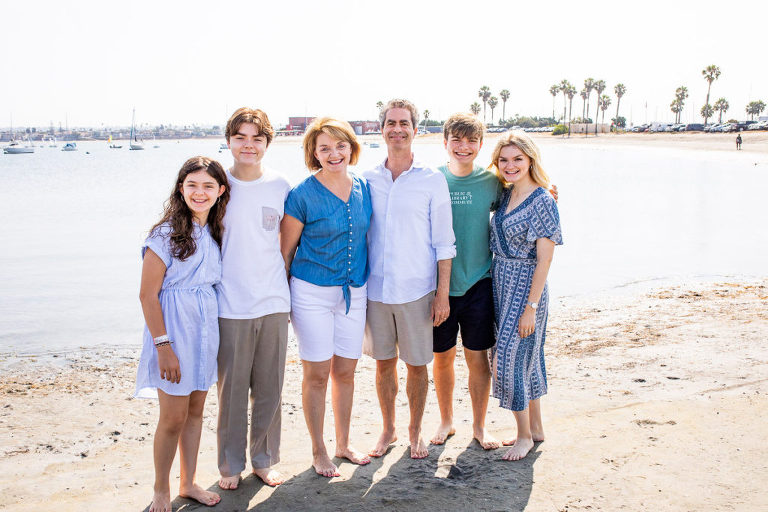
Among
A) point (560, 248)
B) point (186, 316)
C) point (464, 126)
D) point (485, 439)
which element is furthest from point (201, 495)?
point (560, 248)

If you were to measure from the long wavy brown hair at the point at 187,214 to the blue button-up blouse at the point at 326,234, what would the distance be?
44cm

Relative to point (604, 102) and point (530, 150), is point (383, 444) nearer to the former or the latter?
point (530, 150)

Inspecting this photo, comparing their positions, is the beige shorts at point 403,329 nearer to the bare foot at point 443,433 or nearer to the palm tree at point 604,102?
the bare foot at point 443,433

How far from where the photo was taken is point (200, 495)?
3.88m

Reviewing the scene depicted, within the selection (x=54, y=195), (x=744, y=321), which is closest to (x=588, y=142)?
(x=54, y=195)

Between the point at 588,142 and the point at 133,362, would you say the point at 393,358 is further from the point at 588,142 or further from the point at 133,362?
the point at 588,142

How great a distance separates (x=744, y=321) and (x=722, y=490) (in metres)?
4.26

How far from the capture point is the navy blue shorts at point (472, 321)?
453cm

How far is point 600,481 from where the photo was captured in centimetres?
402

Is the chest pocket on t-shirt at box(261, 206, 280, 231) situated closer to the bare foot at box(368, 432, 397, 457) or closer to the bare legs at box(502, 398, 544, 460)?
the bare foot at box(368, 432, 397, 457)

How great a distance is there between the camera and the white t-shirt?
150 inches

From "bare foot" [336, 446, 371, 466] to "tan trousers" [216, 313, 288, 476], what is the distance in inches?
20.8

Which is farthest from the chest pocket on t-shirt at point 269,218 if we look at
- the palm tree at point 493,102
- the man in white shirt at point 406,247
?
the palm tree at point 493,102

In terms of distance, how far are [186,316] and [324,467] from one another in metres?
1.44
